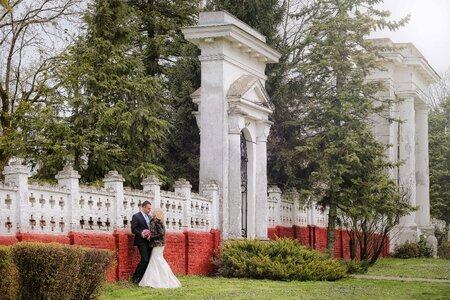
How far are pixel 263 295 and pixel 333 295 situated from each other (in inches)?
63.4

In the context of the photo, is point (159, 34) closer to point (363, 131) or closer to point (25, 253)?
point (363, 131)

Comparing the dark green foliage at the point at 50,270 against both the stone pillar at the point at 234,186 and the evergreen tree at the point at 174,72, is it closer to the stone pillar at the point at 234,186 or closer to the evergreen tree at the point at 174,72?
the stone pillar at the point at 234,186

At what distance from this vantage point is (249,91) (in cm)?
2864

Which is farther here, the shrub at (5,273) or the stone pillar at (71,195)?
the stone pillar at (71,195)

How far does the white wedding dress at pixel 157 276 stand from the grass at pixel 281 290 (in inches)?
13.7

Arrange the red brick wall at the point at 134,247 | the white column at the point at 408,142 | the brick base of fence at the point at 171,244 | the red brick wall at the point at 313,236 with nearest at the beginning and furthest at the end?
1. the red brick wall at the point at 134,247
2. the brick base of fence at the point at 171,244
3. the red brick wall at the point at 313,236
4. the white column at the point at 408,142

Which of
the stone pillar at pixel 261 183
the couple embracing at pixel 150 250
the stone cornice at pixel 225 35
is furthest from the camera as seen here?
the stone pillar at pixel 261 183

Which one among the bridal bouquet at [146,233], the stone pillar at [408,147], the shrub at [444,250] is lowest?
the shrub at [444,250]

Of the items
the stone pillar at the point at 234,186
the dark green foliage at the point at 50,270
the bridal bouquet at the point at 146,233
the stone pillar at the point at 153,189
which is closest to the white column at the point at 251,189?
the stone pillar at the point at 234,186

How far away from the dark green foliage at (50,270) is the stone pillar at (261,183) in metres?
14.2

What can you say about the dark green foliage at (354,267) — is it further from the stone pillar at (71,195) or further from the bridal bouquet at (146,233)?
the stone pillar at (71,195)

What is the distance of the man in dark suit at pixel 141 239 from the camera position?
69.8ft

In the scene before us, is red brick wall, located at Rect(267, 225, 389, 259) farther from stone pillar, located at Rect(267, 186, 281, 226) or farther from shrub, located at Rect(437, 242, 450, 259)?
shrub, located at Rect(437, 242, 450, 259)

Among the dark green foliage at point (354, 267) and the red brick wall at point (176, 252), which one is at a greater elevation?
the red brick wall at point (176, 252)
